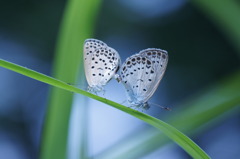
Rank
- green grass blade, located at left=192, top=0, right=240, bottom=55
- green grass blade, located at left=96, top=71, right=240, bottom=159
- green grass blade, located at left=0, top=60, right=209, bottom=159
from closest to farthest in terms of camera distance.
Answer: green grass blade, located at left=0, top=60, right=209, bottom=159, green grass blade, located at left=96, top=71, right=240, bottom=159, green grass blade, located at left=192, top=0, right=240, bottom=55

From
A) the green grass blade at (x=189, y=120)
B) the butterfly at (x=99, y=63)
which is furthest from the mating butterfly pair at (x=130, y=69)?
the green grass blade at (x=189, y=120)

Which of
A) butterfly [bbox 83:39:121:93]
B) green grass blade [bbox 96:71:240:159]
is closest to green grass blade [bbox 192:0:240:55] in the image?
green grass blade [bbox 96:71:240:159]

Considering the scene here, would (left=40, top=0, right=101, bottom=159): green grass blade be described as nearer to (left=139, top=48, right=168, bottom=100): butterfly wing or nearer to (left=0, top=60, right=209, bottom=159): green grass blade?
(left=0, top=60, right=209, bottom=159): green grass blade

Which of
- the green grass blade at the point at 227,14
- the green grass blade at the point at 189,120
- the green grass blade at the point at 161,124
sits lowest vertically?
the green grass blade at the point at 189,120

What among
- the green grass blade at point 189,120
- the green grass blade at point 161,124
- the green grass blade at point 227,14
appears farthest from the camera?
the green grass blade at point 227,14

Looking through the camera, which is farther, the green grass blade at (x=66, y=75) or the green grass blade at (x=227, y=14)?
the green grass blade at (x=227, y=14)

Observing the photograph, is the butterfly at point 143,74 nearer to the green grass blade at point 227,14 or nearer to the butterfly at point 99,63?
the butterfly at point 99,63

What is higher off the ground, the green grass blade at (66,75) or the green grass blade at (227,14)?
the green grass blade at (227,14)
